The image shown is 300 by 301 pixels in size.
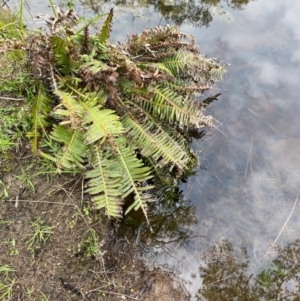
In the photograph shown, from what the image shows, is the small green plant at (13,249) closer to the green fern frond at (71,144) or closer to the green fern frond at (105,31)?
the green fern frond at (71,144)

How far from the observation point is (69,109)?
2527 millimetres

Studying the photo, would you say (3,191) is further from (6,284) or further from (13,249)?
(6,284)

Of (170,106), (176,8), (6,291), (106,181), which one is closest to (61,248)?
(6,291)

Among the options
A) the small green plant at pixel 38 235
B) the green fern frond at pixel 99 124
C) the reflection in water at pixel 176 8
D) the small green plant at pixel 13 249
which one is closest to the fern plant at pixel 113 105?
the green fern frond at pixel 99 124

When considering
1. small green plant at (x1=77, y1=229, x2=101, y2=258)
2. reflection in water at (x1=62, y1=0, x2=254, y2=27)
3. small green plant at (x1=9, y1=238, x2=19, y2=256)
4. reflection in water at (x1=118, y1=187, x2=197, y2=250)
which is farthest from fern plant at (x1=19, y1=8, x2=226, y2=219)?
reflection in water at (x1=62, y1=0, x2=254, y2=27)

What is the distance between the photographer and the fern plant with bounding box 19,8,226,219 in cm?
261

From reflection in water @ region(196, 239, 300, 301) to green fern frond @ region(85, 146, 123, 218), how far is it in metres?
0.89

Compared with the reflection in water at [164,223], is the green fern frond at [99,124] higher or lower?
higher

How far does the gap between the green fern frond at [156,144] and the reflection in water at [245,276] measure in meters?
0.83

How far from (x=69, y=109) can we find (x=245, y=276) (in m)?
1.87

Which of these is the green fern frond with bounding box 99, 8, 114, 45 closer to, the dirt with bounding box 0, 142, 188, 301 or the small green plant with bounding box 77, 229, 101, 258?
the dirt with bounding box 0, 142, 188, 301

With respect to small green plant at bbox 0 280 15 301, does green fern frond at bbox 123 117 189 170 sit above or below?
above

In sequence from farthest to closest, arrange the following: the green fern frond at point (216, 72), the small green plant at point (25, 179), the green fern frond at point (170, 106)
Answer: the green fern frond at point (216, 72) < the green fern frond at point (170, 106) < the small green plant at point (25, 179)

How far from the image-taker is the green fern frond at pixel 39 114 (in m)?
2.61
